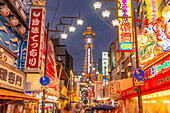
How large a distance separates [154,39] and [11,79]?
32.9ft

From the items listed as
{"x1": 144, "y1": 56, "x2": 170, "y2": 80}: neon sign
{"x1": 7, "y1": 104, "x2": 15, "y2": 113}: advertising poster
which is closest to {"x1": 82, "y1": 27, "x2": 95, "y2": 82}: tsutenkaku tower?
{"x1": 144, "y1": 56, "x2": 170, "y2": 80}: neon sign

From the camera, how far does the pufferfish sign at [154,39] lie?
1213cm

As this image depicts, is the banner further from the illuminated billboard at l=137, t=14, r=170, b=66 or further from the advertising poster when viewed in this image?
the advertising poster

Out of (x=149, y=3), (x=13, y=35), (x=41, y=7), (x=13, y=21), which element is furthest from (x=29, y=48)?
(x=149, y=3)

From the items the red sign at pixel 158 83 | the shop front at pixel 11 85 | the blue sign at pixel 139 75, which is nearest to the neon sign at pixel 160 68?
the red sign at pixel 158 83

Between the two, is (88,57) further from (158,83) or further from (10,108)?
(158,83)

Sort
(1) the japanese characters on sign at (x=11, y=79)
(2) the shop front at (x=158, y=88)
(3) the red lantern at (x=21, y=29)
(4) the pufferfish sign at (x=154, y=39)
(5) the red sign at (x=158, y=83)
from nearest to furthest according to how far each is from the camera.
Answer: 1. (5) the red sign at (x=158, y=83)
2. (2) the shop front at (x=158, y=88)
3. (1) the japanese characters on sign at (x=11, y=79)
4. (4) the pufferfish sign at (x=154, y=39)
5. (3) the red lantern at (x=21, y=29)

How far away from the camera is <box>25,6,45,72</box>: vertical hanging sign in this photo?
1468cm

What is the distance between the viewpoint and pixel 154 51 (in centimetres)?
1351

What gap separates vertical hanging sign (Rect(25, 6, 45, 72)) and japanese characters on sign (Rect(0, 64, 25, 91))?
1.26m

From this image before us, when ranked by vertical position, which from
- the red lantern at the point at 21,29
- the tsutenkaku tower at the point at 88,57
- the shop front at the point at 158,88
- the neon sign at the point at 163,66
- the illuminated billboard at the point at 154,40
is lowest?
the shop front at the point at 158,88

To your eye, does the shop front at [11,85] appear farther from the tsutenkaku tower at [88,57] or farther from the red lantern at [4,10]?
the tsutenkaku tower at [88,57]

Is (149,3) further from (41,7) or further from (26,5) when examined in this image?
(26,5)

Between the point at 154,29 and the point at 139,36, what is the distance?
186 centimetres
